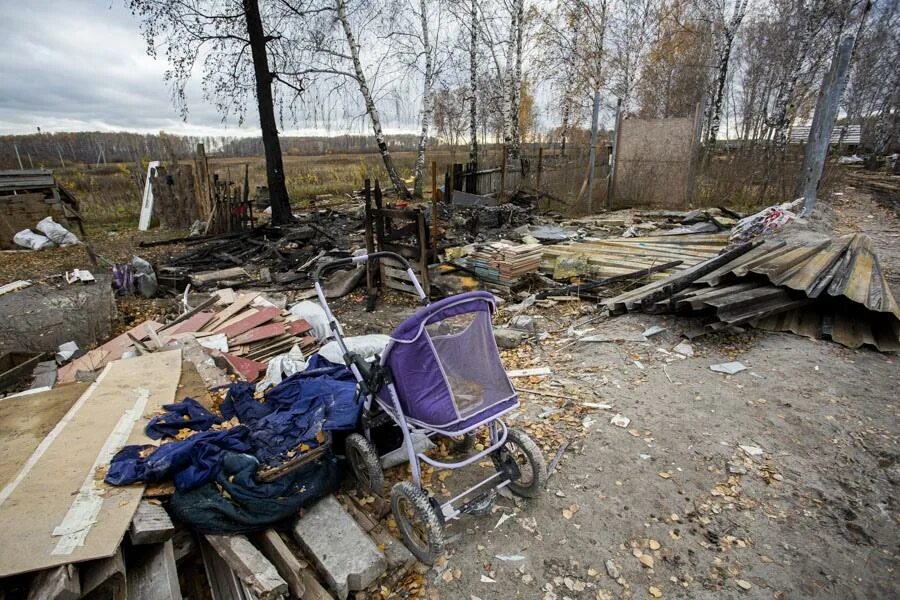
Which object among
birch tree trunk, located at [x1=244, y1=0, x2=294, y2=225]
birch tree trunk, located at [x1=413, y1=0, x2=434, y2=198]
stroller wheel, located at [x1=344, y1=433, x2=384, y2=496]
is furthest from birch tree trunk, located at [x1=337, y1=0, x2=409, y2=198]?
stroller wheel, located at [x1=344, y1=433, x2=384, y2=496]

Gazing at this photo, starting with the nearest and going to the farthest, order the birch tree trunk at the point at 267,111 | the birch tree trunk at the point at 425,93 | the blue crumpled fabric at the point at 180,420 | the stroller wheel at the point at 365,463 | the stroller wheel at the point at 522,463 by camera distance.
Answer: the stroller wheel at the point at 522,463 < the stroller wheel at the point at 365,463 < the blue crumpled fabric at the point at 180,420 < the birch tree trunk at the point at 267,111 < the birch tree trunk at the point at 425,93

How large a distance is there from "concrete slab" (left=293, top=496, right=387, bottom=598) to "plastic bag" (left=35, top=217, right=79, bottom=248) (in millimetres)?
13248

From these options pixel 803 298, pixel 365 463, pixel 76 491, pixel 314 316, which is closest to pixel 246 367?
pixel 314 316

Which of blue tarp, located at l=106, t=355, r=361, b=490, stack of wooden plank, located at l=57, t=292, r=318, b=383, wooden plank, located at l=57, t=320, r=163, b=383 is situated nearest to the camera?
blue tarp, located at l=106, t=355, r=361, b=490

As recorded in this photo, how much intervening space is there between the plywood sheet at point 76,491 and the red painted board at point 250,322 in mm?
1921

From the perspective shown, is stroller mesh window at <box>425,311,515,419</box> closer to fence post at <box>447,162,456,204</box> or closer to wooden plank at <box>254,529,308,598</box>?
wooden plank at <box>254,529,308,598</box>

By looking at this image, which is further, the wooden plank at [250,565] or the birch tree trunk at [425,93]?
the birch tree trunk at [425,93]

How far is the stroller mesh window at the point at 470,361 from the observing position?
2.38 meters

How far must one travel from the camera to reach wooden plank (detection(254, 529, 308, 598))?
227 centimetres

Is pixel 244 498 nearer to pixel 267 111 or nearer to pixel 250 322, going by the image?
pixel 250 322

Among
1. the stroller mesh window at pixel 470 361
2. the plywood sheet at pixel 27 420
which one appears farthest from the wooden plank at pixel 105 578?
the stroller mesh window at pixel 470 361

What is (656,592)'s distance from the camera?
7.32ft

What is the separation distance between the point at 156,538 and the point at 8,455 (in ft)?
4.93

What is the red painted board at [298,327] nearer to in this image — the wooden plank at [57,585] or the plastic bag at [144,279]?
the plastic bag at [144,279]
